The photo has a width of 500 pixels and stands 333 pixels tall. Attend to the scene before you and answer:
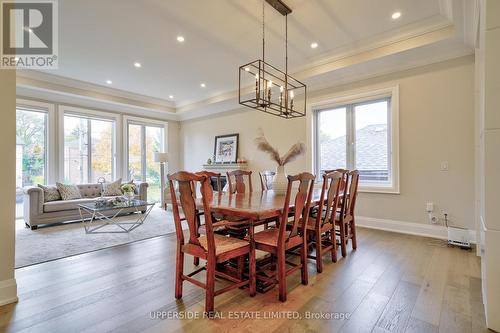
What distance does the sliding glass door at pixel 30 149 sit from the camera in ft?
17.4

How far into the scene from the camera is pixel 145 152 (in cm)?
740

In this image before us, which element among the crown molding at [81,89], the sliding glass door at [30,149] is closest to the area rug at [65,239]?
the sliding glass door at [30,149]

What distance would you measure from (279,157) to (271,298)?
157 cm

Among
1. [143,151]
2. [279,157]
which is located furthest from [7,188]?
[143,151]

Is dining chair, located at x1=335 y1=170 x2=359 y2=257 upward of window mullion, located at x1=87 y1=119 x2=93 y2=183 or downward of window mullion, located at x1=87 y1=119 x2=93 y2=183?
downward

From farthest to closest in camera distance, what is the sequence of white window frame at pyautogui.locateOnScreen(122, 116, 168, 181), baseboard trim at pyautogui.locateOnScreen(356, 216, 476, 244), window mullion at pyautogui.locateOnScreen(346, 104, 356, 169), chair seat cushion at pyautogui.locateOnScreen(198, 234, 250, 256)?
white window frame at pyautogui.locateOnScreen(122, 116, 168, 181) → window mullion at pyautogui.locateOnScreen(346, 104, 356, 169) → baseboard trim at pyautogui.locateOnScreen(356, 216, 476, 244) → chair seat cushion at pyautogui.locateOnScreen(198, 234, 250, 256)

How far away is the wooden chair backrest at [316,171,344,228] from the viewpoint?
2.49 metres

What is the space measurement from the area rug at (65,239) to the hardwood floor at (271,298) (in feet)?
1.02

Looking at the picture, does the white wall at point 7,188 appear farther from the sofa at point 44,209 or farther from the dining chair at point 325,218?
the sofa at point 44,209

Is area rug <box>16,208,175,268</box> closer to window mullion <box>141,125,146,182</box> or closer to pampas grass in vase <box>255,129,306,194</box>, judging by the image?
pampas grass in vase <box>255,129,306,194</box>

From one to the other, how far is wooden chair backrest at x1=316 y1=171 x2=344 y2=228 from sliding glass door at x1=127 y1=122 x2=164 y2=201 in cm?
600

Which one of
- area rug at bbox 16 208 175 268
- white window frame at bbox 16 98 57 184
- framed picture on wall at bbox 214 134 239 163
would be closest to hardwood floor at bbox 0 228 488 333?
area rug at bbox 16 208 175 268

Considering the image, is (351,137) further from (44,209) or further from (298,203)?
(44,209)

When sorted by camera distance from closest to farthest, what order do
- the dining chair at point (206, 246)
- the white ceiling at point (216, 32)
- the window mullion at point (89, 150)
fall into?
the dining chair at point (206, 246), the white ceiling at point (216, 32), the window mullion at point (89, 150)
